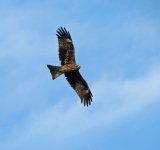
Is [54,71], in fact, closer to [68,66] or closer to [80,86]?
[68,66]

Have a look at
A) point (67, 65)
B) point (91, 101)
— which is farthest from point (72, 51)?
point (91, 101)

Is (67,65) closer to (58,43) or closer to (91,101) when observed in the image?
(58,43)

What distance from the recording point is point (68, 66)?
22422mm

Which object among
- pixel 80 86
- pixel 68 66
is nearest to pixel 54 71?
pixel 68 66

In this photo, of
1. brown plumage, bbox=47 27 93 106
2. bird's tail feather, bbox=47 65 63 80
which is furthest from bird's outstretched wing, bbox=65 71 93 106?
bird's tail feather, bbox=47 65 63 80

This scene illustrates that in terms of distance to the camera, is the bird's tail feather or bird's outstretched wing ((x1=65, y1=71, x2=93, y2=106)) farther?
bird's outstretched wing ((x1=65, y1=71, x2=93, y2=106))

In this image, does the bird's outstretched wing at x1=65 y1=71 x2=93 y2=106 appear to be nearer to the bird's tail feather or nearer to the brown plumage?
the brown plumage

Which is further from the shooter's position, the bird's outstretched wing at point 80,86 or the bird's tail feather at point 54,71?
the bird's outstretched wing at point 80,86

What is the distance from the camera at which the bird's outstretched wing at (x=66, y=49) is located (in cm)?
2250

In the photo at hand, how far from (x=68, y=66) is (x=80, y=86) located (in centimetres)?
160

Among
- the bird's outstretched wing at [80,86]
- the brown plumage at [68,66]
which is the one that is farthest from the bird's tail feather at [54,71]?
the bird's outstretched wing at [80,86]

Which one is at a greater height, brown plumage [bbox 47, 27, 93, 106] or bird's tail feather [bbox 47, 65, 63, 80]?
brown plumage [bbox 47, 27, 93, 106]

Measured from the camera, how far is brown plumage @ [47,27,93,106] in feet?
73.0

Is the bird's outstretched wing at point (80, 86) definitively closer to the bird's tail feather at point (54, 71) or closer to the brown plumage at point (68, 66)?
the brown plumage at point (68, 66)
